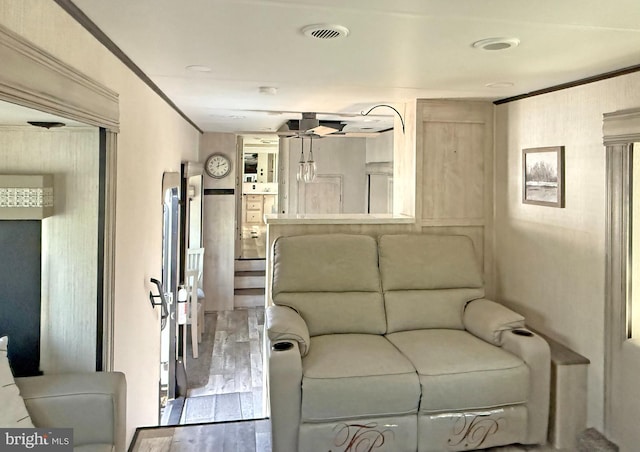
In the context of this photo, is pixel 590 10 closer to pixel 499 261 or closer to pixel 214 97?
pixel 499 261

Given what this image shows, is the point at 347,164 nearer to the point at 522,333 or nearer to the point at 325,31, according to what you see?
the point at 522,333

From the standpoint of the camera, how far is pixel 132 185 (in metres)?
2.66

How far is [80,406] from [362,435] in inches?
53.8

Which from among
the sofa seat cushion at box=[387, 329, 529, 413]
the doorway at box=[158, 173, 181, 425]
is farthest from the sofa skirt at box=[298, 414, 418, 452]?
the doorway at box=[158, 173, 181, 425]

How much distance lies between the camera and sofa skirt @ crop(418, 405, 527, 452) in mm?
2458

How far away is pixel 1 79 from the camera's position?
127cm

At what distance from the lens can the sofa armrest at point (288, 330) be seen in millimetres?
2565

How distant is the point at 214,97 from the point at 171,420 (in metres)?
3.00

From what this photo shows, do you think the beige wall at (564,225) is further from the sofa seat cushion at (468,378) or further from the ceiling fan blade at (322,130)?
the ceiling fan blade at (322,130)

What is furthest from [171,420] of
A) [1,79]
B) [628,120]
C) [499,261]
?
[628,120]

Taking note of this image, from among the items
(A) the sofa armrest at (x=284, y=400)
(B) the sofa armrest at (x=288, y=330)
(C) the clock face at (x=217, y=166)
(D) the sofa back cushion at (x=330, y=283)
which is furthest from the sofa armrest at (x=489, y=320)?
(C) the clock face at (x=217, y=166)

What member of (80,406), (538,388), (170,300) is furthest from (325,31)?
(170,300)

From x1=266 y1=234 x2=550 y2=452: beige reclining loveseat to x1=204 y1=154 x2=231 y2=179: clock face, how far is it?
409cm

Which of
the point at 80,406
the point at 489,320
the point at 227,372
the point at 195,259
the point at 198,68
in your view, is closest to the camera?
the point at 80,406
